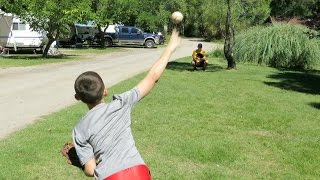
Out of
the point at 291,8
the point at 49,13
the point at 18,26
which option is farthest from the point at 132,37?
the point at 291,8

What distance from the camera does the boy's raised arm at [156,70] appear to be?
347 centimetres

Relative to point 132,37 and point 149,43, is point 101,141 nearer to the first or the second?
point 149,43

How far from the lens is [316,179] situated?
6359mm

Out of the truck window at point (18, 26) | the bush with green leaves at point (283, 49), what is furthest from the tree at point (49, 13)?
the bush with green leaves at point (283, 49)

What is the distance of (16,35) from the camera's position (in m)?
30.9

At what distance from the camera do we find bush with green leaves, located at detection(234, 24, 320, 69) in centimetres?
2652

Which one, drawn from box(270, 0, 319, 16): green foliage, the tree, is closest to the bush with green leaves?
the tree

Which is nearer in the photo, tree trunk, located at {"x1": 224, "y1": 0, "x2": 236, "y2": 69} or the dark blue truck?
tree trunk, located at {"x1": 224, "y1": 0, "x2": 236, "y2": 69}

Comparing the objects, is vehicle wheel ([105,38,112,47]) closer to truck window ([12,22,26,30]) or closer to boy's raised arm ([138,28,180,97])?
truck window ([12,22,26,30])

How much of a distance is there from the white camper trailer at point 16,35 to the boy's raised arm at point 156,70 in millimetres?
27809

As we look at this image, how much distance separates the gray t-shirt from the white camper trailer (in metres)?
28.3

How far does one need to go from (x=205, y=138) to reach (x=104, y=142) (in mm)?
5248

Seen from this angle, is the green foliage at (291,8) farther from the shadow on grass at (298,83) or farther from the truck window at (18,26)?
the shadow on grass at (298,83)

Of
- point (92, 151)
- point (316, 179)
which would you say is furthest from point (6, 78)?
point (92, 151)
